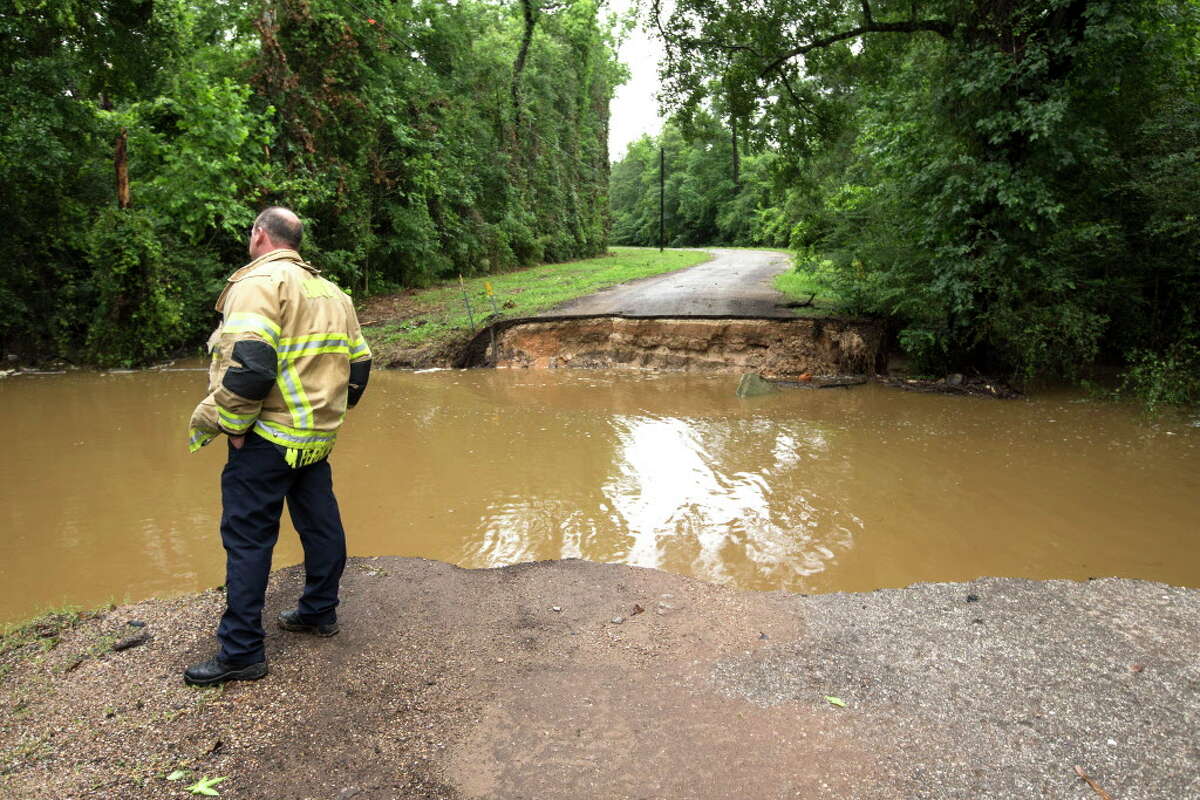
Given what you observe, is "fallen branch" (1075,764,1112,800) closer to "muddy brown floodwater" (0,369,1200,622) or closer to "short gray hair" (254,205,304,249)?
"muddy brown floodwater" (0,369,1200,622)

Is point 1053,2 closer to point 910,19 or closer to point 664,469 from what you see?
point 910,19

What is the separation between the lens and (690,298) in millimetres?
15719

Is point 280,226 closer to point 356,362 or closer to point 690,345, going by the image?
point 356,362

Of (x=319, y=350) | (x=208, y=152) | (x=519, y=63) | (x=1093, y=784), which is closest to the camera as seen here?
(x=1093, y=784)

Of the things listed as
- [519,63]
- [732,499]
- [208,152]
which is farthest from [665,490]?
[519,63]

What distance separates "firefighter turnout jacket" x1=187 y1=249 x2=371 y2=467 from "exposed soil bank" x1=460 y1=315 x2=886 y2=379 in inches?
395

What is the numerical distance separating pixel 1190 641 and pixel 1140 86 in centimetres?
960

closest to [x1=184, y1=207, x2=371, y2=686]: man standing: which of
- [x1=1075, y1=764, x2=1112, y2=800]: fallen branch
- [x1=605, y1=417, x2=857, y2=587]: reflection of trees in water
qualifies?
[x1=605, y1=417, x2=857, y2=587]: reflection of trees in water

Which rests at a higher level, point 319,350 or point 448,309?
point 319,350

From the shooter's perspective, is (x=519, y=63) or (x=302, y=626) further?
(x=519, y=63)

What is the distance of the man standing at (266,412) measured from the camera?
9.51 ft

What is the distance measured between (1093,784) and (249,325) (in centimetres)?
366

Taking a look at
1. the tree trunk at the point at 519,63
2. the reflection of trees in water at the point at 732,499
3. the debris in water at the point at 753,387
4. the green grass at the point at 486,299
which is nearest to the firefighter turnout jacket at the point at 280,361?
the reflection of trees in water at the point at 732,499

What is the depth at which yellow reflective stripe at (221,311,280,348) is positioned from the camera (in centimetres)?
288
